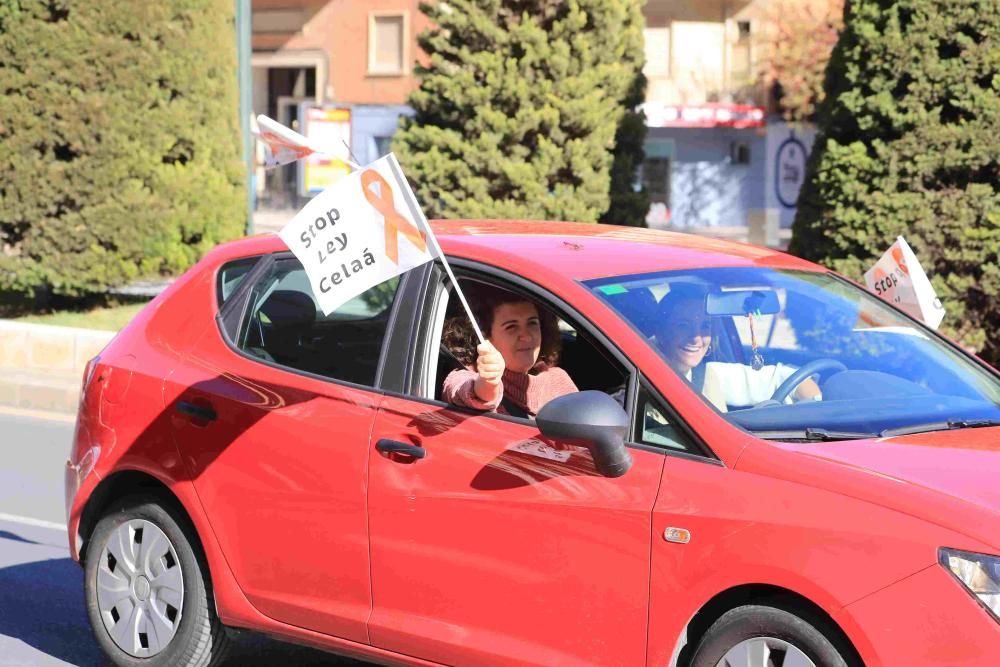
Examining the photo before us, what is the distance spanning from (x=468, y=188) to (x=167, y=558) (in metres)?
11.0

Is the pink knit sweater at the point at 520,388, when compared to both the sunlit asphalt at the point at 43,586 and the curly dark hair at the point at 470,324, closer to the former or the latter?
the curly dark hair at the point at 470,324

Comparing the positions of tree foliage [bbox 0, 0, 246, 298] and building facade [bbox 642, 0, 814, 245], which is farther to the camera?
building facade [bbox 642, 0, 814, 245]

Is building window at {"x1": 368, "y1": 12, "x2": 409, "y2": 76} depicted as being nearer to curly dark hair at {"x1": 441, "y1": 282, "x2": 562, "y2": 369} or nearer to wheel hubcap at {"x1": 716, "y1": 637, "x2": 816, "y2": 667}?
curly dark hair at {"x1": 441, "y1": 282, "x2": 562, "y2": 369}

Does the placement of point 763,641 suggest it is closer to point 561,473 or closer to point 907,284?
point 561,473

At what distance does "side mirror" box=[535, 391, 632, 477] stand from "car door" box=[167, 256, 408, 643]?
862mm

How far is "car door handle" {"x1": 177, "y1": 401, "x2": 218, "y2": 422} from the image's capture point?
5453mm

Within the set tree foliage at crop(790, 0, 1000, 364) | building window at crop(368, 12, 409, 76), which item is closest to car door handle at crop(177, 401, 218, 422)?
tree foliage at crop(790, 0, 1000, 364)

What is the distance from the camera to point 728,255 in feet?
17.3

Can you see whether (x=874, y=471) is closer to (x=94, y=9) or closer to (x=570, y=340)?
(x=570, y=340)

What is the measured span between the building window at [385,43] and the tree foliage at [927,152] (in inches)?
1417

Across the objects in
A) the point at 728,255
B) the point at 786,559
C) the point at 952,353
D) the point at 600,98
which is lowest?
the point at 786,559

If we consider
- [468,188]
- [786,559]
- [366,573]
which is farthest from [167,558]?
[468,188]

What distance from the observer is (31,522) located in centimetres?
887

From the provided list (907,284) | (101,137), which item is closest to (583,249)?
(907,284)
